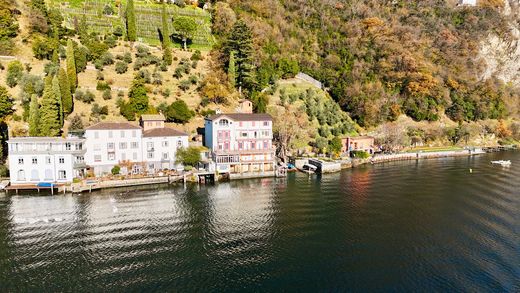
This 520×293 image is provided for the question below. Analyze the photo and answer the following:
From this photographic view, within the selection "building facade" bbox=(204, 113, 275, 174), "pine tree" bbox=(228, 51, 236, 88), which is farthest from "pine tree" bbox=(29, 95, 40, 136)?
"pine tree" bbox=(228, 51, 236, 88)

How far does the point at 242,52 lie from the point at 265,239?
77.1 m

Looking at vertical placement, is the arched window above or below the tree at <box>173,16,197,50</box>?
→ below

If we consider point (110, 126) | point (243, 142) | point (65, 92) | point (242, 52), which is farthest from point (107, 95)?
point (242, 52)

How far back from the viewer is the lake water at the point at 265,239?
3584 centimetres

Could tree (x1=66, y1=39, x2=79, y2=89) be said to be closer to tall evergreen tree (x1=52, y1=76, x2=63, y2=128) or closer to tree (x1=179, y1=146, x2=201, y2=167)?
tall evergreen tree (x1=52, y1=76, x2=63, y2=128)

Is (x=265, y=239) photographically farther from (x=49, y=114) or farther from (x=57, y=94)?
(x=57, y=94)

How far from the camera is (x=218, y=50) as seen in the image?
4771 inches

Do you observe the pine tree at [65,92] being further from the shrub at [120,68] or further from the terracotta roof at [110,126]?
the shrub at [120,68]

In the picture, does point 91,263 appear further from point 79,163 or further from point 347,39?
point 347,39

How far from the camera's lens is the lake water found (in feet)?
118

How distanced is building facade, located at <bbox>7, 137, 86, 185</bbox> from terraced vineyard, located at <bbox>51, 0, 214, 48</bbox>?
6710 centimetres

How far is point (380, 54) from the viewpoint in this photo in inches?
5531

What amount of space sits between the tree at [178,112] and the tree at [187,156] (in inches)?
736

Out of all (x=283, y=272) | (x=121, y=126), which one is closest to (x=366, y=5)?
(x=121, y=126)
